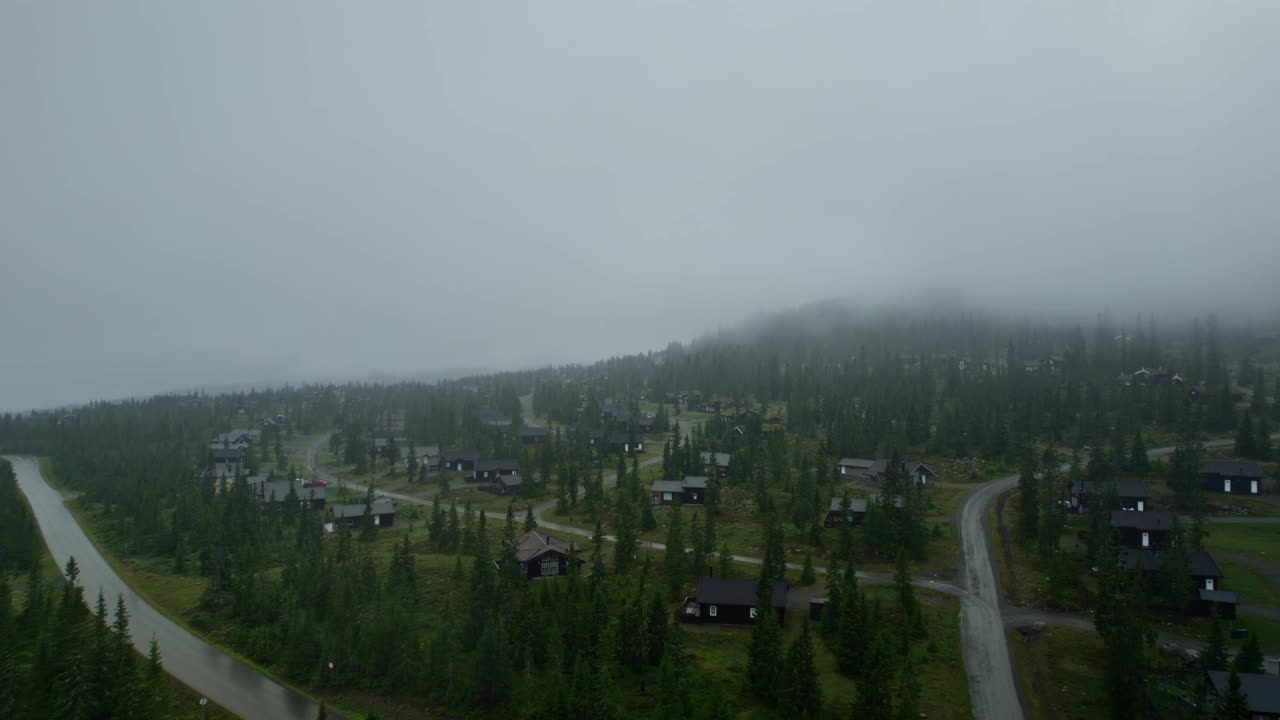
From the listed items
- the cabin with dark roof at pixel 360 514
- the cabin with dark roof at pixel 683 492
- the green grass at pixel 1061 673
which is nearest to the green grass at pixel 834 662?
the green grass at pixel 1061 673

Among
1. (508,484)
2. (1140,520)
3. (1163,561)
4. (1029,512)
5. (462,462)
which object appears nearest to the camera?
(1163,561)

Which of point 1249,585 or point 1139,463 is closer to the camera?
point 1249,585

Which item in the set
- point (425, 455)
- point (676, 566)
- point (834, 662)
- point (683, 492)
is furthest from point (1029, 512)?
point (425, 455)

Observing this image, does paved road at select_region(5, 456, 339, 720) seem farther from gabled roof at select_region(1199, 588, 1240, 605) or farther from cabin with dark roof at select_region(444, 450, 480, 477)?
gabled roof at select_region(1199, 588, 1240, 605)

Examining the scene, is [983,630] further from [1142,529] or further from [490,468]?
[490,468]

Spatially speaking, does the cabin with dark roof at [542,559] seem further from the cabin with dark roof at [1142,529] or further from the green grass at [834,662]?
the cabin with dark roof at [1142,529]

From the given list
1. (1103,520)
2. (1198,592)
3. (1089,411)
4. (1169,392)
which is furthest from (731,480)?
(1169,392)

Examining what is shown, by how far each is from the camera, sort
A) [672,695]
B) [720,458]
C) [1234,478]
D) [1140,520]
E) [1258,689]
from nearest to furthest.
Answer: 1. [1258,689]
2. [672,695]
3. [1140,520]
4. [1234,478]
5. [720,458]

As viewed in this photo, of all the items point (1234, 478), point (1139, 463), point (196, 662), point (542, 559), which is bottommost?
point (196, 662)
